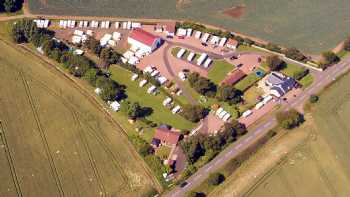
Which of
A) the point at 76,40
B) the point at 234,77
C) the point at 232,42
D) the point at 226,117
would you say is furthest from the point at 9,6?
the point at 226,117

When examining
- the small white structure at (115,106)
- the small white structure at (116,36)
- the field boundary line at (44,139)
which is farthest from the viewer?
the small white structure at (116,36)

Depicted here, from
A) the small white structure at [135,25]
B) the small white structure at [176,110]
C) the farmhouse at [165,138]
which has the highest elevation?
the small white structure at [135,25]

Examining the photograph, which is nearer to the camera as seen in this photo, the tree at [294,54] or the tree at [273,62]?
the tree at [273,62]

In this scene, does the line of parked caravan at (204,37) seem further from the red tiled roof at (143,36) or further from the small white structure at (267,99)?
the small white structure at (267,99)

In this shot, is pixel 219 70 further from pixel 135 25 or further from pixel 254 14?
pixel 135 25

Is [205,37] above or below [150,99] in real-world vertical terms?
above

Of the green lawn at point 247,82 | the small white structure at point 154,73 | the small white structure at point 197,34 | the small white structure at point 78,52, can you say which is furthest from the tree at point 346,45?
the small white structure at point 78,52

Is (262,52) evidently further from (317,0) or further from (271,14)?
(317,0)
